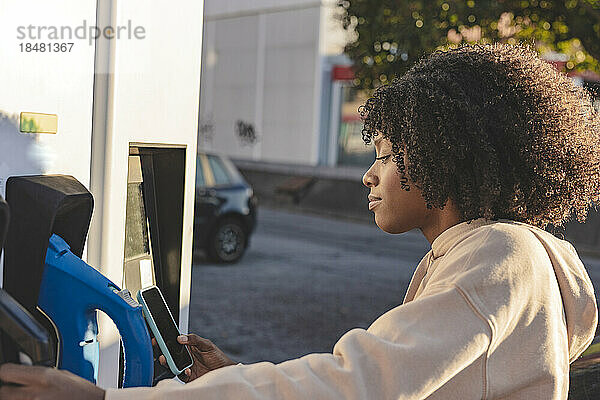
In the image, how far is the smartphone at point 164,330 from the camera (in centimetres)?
161

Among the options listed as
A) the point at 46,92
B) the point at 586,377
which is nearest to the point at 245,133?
the point at 586,377

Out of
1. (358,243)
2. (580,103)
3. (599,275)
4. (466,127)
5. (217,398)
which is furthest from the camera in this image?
(358,243)

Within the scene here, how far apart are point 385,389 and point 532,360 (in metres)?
A: 0.27

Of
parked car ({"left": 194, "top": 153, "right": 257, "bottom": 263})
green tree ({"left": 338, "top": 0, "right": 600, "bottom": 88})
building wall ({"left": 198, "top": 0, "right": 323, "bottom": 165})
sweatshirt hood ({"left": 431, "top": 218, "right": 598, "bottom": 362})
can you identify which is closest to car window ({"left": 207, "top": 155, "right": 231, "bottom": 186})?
parked car ({"left": 194, "top": 153, "right": 257, "bottom": 263})

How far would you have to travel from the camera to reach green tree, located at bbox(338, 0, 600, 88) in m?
5.24

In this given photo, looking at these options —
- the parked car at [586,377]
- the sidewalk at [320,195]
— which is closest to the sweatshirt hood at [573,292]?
the parked car at [586,377]

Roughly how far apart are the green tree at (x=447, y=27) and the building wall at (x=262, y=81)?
18.8m

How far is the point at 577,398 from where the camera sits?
2385 millimetres

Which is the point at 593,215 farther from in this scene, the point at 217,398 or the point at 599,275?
the point at 217,398

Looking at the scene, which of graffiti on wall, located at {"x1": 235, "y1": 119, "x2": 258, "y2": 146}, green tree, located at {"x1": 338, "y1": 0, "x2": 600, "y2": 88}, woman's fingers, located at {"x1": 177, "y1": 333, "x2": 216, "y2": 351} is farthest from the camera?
graffiti on wall, located at {"x1": 235, "y1": 119, "x2": 258, "y2": 146}

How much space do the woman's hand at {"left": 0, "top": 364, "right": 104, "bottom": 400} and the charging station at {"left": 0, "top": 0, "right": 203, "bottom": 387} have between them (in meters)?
0.31

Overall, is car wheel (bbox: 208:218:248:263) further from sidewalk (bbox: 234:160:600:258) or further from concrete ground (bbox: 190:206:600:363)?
sidewalk (bbox: 234:160:600:258)

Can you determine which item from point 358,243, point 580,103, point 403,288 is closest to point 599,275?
point 403,288

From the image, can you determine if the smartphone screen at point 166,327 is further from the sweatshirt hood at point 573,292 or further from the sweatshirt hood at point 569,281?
the sweatshirt hood at point 573,292
